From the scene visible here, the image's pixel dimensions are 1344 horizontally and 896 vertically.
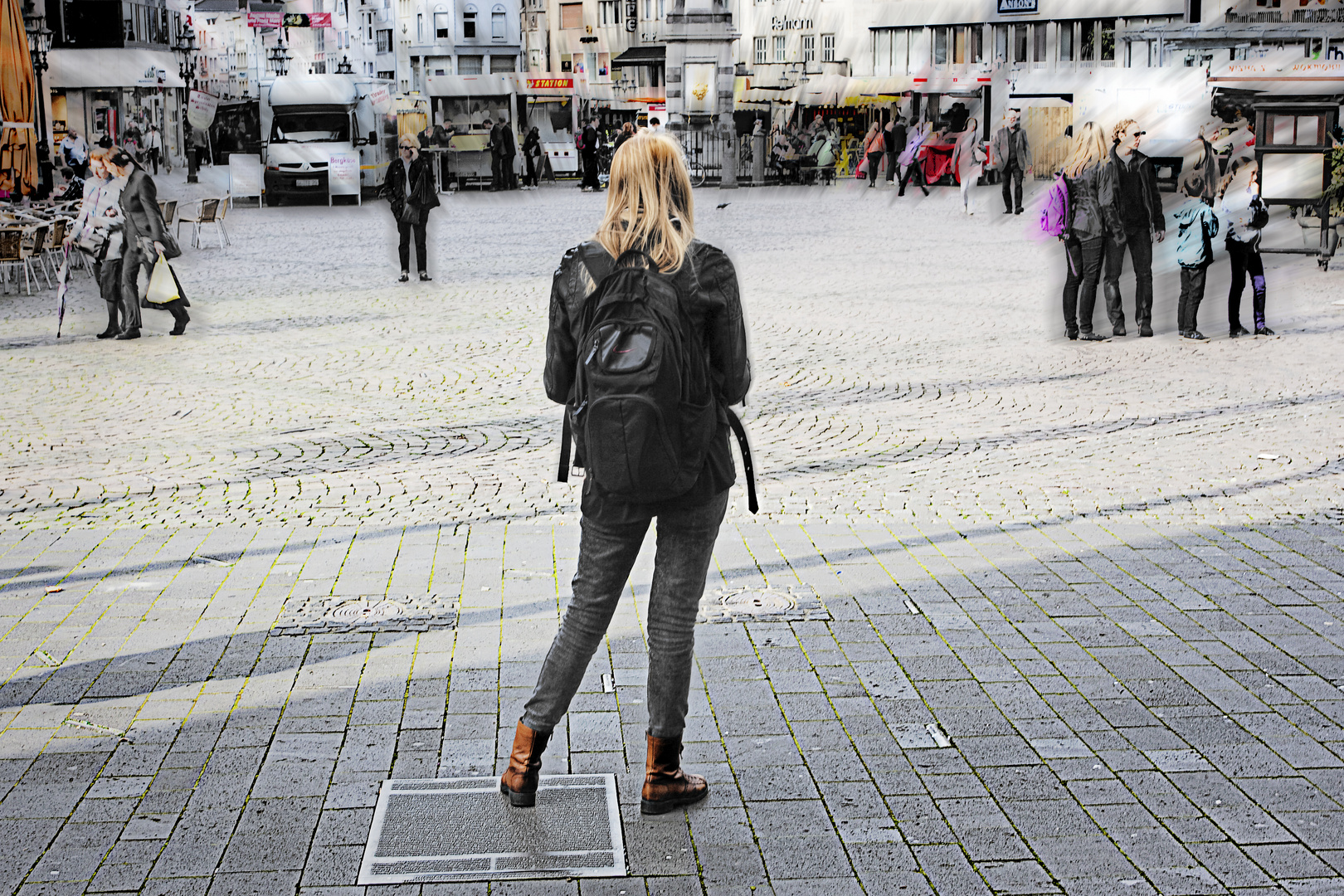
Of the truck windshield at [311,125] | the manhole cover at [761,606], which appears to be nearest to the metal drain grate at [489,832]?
the manhole cover at [761,606]

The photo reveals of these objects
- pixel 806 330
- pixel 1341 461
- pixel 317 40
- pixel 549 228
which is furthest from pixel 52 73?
pixel 317 40

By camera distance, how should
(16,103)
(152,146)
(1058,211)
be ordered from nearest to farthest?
(1058,211)
(16,103)
(152,146)

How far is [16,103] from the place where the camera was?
24312mm

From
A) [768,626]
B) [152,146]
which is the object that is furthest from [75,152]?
[768,626]

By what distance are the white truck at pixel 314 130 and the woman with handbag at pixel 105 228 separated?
22.1m

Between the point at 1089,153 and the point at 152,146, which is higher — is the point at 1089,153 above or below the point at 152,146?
below

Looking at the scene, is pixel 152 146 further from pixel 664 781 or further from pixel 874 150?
pixel 664 781

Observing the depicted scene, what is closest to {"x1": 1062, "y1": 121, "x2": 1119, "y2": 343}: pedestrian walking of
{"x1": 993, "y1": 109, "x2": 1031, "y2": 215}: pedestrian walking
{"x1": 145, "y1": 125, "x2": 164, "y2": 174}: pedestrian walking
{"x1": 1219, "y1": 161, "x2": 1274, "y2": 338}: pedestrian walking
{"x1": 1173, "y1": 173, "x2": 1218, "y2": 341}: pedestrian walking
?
{"x1": 1173, "y1": 173, "x2": 1218, "y2": 341}: pedestrian walking

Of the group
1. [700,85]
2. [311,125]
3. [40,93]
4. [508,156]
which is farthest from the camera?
[700,85]

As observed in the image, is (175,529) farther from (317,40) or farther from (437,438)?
(317,40)

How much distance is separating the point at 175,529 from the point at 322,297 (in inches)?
399

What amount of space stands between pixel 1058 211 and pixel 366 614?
28.5 feet

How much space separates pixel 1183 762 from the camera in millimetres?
4523

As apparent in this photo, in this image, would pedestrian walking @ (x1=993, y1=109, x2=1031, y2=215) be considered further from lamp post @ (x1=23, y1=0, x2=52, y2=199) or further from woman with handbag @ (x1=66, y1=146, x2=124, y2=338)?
woman with handbag @ (x1=66, y1=146, x2=124, y2=338)
